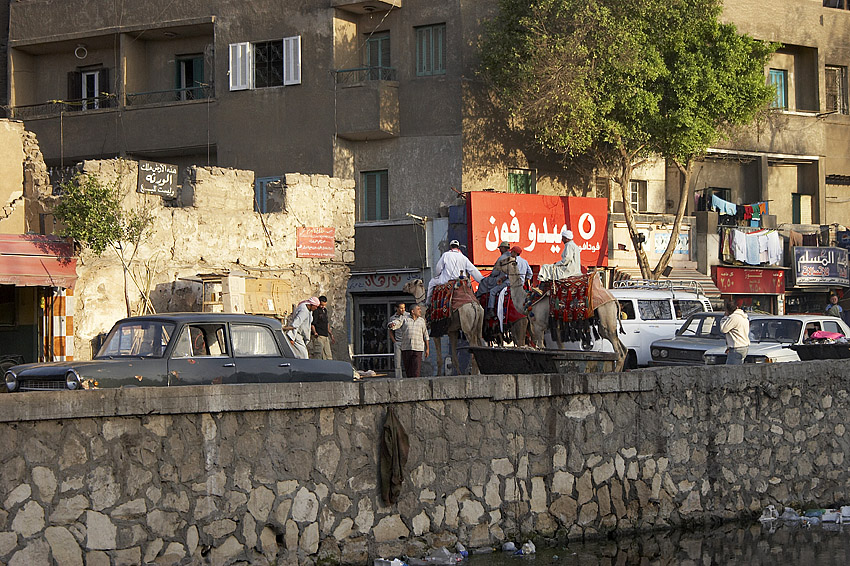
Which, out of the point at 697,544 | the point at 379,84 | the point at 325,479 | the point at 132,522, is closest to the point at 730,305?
the point at 697,544

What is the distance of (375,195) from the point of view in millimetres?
32375

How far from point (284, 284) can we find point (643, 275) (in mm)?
12695

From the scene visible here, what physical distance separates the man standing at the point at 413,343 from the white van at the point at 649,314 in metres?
7.49

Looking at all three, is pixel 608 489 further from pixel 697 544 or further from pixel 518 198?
pixel 518 198

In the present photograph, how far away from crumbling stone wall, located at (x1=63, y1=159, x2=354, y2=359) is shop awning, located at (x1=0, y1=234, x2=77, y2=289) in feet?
1.64

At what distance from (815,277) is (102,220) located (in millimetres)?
24233

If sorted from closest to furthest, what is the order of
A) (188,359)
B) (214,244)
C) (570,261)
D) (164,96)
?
(188,359) < (570,261) < (214,244) < (164,96)

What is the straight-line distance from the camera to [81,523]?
8906 mm

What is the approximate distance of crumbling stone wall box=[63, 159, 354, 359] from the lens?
72.3 ft

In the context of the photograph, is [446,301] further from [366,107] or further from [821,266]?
[821,266]

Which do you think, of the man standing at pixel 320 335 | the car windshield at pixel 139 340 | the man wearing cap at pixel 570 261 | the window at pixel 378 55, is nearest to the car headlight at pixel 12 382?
the car windshield at pixel 139 340

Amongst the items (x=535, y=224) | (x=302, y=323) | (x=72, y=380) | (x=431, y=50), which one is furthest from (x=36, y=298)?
(x=431, y=50)

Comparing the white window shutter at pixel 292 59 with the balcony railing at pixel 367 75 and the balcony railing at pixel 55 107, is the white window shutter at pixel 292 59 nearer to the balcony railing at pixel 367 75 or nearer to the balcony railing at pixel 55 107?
the balcony railing at pixel 367 75

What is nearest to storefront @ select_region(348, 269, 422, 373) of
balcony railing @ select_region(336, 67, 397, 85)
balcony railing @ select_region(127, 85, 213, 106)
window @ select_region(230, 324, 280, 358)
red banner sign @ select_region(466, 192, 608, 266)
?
red banner sign @ select_region(466, 192, 608, 266)
